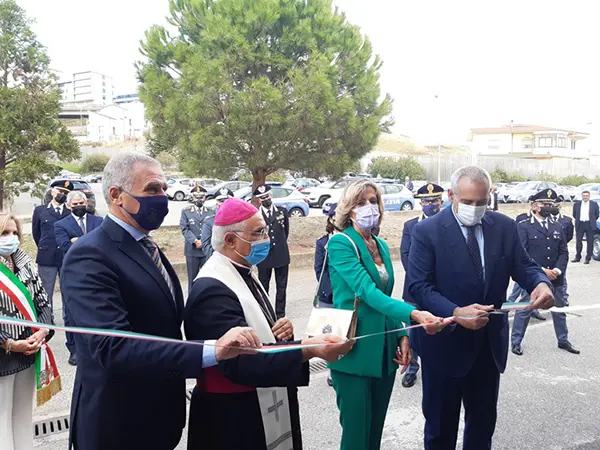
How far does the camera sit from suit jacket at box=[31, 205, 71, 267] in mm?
6520

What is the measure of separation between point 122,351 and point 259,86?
1100 centimetres

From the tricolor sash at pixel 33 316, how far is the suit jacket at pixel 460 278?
2.37 meters

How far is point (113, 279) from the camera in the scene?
6.65ft

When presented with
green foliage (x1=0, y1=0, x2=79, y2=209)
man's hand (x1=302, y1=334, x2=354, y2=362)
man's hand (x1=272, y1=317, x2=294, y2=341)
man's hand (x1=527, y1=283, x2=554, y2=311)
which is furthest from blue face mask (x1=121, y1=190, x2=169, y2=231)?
green foliage (x1=0, y1=0, x2=79, y2=209)

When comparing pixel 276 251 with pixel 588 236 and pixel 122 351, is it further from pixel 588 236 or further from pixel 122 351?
pixel 588 236

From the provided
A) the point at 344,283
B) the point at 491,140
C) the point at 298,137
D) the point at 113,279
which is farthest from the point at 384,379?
the point at 491,140

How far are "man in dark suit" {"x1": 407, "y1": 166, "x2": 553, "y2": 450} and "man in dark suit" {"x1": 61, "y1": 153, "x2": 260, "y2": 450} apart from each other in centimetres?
156

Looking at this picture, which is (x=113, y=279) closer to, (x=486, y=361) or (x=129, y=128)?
(x=486, y=361)

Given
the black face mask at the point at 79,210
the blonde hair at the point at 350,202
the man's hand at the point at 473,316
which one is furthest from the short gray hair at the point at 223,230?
the black face mask at the point at 79,210

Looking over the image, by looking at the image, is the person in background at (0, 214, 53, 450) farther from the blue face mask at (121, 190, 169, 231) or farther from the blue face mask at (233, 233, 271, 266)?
the blue face mask at (233, 233, 271, 266)

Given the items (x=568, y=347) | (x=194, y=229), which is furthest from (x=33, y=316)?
(x=568, y=347)

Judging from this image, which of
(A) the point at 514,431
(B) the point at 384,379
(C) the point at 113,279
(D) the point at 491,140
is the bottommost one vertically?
(A) the point at 514,431

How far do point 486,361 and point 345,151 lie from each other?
36.6 ft

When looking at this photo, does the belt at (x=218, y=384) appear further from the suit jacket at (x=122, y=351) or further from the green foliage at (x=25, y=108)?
the green foliage at (x=25, y=108)
